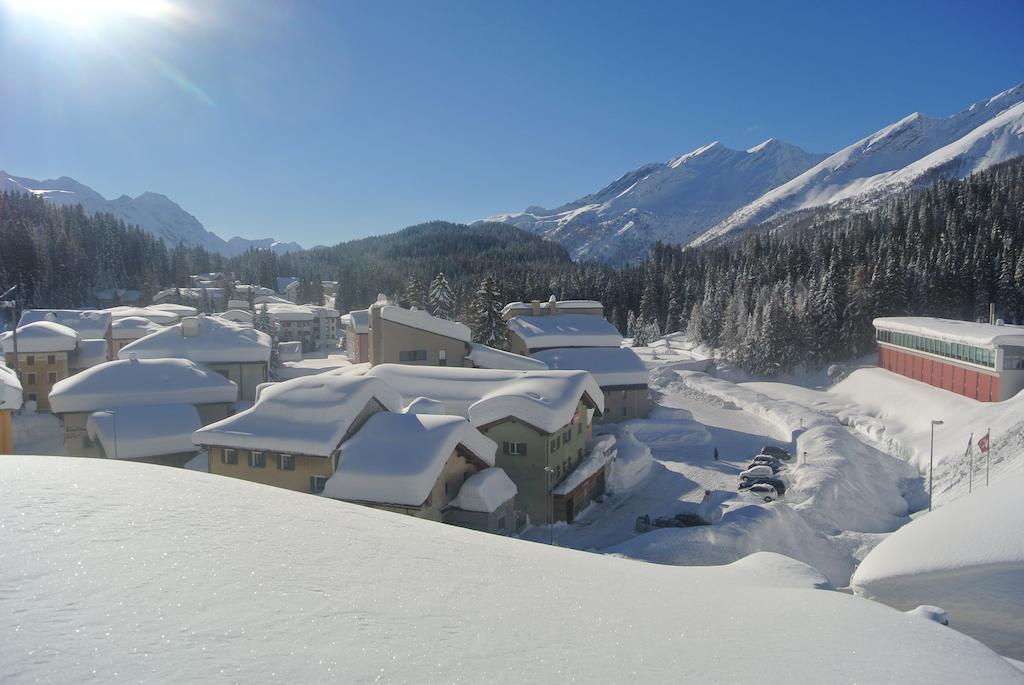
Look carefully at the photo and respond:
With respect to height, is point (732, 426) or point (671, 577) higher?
point (671, 577)

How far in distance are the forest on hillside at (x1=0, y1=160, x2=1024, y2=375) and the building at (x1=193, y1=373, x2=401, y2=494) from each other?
32.6 meters

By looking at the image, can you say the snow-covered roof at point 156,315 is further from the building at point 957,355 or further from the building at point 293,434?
the building at point 957,355

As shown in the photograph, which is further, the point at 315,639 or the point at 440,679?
the point at 315,639

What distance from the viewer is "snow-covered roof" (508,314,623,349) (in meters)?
49.6

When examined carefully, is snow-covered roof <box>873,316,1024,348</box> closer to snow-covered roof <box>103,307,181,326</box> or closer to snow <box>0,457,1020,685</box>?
snow <box>0,457,1020,685</box>

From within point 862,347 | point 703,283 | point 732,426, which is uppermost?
point 703,283

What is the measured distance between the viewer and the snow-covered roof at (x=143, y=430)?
2866 centimetres

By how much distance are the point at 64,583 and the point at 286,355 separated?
74532 mm

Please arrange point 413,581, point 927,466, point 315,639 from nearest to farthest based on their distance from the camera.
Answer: point 315,639, point 413,581, point 927,466

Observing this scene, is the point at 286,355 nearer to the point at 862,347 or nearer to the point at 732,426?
the point at 732,426

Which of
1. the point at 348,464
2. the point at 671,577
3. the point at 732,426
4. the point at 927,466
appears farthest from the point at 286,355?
the point at 671,577

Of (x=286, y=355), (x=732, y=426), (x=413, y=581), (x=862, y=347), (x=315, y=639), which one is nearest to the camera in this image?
(x=315, y=639)

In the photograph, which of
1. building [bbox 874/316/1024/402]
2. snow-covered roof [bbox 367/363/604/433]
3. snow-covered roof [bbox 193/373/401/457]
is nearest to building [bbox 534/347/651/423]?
snow-covered roof [bbox 367/363/604/433]

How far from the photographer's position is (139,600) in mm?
5652
